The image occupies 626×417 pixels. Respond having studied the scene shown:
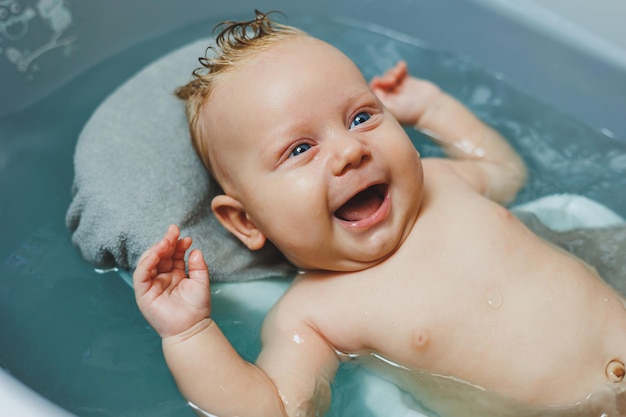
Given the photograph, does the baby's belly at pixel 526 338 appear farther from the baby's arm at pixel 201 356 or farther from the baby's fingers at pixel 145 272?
the baby's fingers at pixel 145 272

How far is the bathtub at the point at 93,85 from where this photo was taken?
1.15 metres

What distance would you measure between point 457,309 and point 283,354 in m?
0.27

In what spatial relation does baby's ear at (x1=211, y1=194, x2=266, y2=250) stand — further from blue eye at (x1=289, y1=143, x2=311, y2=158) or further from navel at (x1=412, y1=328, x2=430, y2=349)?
navel at (x1=412, y1=328, x2=430, y2=349)

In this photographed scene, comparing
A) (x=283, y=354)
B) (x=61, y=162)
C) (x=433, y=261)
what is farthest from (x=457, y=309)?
(x=61, y=162)

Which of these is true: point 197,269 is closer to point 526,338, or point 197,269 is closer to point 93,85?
point 526,338

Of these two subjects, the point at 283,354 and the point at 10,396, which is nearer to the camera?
the point at 10,396

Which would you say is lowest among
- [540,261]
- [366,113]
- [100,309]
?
[100,309]

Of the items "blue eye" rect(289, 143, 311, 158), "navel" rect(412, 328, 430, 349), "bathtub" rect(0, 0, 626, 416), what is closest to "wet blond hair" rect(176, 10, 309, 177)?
"blue eye" rect(289, 143, 311, 158)

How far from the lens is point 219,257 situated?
122 cm

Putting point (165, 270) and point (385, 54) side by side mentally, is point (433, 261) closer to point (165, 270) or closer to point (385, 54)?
point (165, 270)

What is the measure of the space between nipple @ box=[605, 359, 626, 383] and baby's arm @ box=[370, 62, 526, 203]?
0.44m

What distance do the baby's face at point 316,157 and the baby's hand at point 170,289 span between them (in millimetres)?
135

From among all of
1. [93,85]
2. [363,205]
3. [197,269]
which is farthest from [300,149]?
[93,85]

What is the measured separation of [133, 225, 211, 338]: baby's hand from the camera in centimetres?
101
